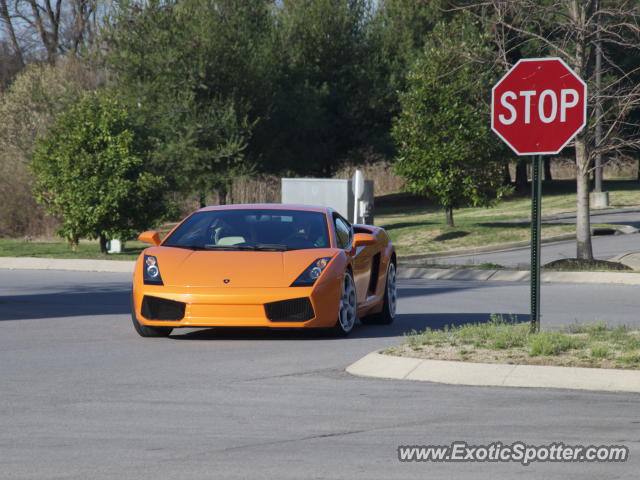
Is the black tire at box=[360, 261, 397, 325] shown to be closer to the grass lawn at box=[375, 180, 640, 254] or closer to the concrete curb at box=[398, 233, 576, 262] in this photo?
the concrete curb at box=[398, 233, 576, 262]

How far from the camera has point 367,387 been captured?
8.52 metres

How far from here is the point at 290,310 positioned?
36.7 ft

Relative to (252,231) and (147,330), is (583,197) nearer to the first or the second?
(252,231)

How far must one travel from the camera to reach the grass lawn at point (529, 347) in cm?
898

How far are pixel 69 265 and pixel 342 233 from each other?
1334 centimetres

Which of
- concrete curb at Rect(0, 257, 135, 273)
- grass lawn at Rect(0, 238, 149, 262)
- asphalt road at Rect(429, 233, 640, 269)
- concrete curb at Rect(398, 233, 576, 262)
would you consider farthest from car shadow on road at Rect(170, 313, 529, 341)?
concrete curb at Rect(398, 233, 576, 262)

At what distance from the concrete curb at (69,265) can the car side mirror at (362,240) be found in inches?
474

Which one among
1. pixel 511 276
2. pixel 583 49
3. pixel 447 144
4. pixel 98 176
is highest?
pixel 583 49

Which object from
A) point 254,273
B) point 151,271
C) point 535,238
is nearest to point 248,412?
point 254,273

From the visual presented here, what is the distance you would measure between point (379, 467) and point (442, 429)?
1.12 metres

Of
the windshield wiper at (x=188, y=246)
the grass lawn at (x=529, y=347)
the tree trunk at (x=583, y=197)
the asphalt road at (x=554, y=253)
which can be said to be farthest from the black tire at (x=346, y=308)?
the asphalt road at (x=554, y=253)

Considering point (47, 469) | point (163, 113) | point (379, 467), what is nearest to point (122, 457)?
point (47, 469)

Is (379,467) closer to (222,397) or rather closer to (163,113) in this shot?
A: (222,397)

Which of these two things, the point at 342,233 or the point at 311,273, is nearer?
the point at 311,273
